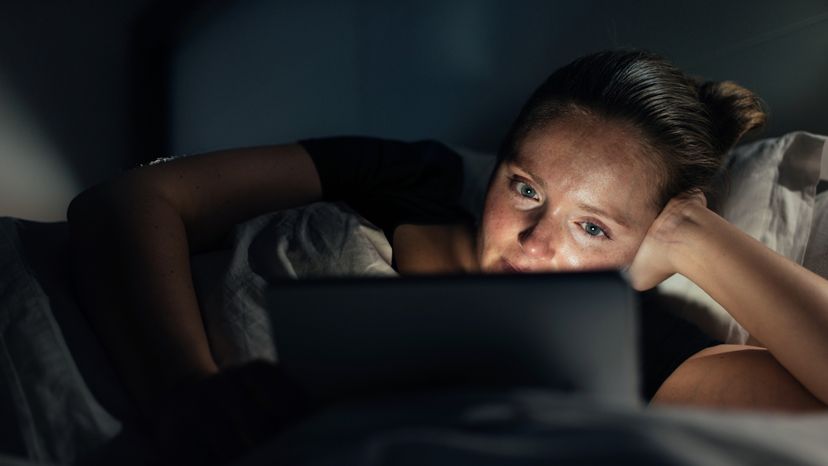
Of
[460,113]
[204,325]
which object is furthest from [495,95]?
[204,325]

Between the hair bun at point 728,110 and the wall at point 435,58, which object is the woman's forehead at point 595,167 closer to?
the hair bun at point 728,110

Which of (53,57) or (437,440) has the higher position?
→ (53,57)

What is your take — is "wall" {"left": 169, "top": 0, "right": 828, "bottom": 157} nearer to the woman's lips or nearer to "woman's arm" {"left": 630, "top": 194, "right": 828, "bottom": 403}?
"woman's arm" {"left": 630, "top": 194, "right": 828, "bottom": 403}

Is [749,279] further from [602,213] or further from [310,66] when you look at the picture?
[310,66]

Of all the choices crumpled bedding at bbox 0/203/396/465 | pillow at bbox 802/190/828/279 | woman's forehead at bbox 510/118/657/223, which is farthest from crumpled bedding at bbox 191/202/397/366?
pillow at bbox 802/190/828/279

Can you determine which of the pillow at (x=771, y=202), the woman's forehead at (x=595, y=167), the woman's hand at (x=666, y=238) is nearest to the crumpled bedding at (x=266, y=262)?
the woman's forehead at (x=595, y=167)

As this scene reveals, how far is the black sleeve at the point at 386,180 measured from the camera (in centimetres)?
108

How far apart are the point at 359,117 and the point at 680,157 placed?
3.02 ft

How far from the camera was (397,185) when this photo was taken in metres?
1.13

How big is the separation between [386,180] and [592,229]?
35 centimetres

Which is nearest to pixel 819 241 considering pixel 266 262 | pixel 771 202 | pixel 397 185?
pixel 771 202

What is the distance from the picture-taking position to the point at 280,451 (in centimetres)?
44

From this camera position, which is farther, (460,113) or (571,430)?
(460,113)

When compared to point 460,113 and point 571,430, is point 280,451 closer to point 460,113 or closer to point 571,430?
point 571,430
